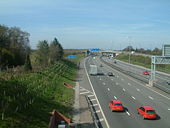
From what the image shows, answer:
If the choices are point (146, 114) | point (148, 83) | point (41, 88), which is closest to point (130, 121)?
point (146, 114)

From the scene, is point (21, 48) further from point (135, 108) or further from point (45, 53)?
point (135, 108)

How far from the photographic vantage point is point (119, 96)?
34.1 m

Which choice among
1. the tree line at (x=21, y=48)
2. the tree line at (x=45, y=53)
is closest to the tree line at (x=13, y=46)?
the tree line at (x=21, y=48)

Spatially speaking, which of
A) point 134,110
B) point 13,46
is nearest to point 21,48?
point 13,46

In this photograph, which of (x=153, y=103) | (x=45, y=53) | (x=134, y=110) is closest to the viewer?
(x=134, y=110)

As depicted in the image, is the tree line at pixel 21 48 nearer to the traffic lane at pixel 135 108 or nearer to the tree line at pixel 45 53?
the tree line at pixel 45 53

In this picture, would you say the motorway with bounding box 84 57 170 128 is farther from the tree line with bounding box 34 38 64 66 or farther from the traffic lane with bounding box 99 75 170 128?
the tree line with bounding box 34 38 64 66

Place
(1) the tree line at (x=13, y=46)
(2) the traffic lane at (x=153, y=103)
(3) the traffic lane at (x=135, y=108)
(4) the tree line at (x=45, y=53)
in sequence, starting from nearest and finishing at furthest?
(3) the traffic lane at (x=135, y=108) < (2) the traffic lane at (x=153, y=103) < (1) the tree line at (x=13, y=46) < (4) the tree line at (x=45, y=53)

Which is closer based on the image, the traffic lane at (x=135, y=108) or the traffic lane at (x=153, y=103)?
the traffic lane at (x=135, y=108)

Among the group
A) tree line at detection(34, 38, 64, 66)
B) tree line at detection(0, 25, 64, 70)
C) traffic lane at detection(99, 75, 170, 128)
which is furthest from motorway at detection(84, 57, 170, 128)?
tree line at detection(34, 38, 64, 66)

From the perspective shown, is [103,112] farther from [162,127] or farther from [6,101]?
[6,101]

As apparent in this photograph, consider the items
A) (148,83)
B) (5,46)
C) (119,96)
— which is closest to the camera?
(119,96)

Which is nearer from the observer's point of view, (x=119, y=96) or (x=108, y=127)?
(x=108, y=127)

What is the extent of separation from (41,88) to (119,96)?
435 inches
